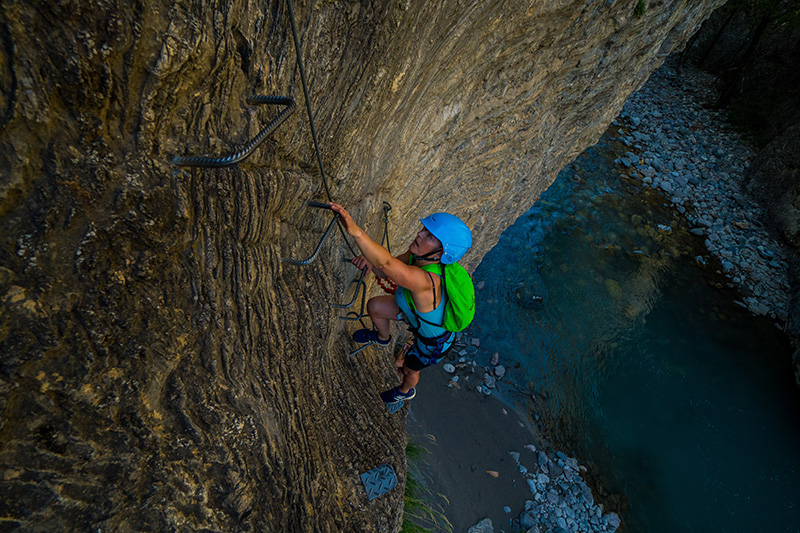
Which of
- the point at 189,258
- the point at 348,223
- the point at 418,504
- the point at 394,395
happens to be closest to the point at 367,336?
the point at 394,395

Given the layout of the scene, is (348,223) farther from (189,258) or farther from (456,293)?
(456,293)

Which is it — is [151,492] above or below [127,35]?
below

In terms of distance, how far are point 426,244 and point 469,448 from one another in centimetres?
573

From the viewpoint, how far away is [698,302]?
40.5 feet

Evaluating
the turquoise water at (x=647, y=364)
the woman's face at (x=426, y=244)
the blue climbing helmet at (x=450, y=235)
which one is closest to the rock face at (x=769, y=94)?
the turquoise water at (x=647, y=364)

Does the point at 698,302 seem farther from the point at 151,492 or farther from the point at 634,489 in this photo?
the point at 151,492

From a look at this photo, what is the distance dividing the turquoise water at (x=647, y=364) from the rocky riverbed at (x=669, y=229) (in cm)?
57

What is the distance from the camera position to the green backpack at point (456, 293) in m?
3.48

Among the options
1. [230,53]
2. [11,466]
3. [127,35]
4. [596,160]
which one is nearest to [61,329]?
[11,466]

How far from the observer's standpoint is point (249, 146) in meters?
2.19

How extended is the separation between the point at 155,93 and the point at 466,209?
20.3 feet

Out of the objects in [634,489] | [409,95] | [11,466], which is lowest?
[634,489]

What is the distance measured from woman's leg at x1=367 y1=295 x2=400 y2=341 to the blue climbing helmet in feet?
3.58

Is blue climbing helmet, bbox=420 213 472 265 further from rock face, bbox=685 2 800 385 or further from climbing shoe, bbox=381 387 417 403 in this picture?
rock face, bbox=685 2 800 385
